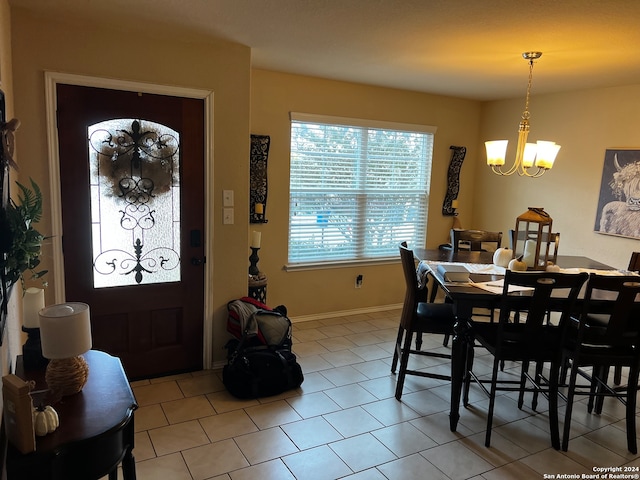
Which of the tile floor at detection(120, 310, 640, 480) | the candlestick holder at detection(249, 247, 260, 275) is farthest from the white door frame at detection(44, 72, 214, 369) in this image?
the tile floor at detection(120, 310, 640, 480)

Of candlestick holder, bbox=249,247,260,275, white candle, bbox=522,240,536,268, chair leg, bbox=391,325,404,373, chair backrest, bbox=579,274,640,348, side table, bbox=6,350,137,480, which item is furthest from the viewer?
candlestick holder, bbox=249,247,260,275

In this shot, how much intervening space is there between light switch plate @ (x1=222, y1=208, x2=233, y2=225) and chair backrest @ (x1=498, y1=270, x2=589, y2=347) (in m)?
1.97

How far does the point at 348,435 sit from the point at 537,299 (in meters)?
1.37

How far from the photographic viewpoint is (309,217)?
463cm

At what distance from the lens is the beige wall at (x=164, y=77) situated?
2.75m

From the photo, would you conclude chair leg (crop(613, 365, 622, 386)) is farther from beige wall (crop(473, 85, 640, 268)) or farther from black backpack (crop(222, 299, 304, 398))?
black backpack (crop(222, 299, 304, 398))

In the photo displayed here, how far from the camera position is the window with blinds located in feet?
14.9

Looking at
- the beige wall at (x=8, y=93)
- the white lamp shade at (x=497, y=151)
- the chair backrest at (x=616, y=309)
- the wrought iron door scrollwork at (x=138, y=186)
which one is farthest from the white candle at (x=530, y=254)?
the beige wall at (x=8, y=93)

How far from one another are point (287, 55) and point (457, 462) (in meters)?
3.05

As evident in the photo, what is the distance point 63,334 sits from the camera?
159 cm

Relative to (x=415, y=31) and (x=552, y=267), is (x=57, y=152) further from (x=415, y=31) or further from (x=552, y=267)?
(x=552, y=267)

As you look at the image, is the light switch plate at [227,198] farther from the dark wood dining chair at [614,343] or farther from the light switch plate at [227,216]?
the dark wood dining chair at [614,343]

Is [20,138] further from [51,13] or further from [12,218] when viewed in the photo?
[12,218]

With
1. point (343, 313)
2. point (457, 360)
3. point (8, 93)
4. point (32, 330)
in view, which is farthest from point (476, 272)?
point (8, 93)
